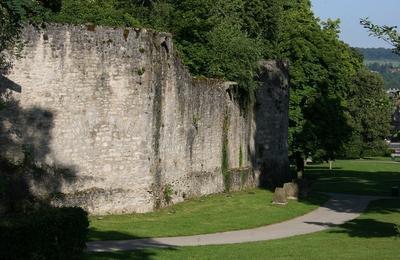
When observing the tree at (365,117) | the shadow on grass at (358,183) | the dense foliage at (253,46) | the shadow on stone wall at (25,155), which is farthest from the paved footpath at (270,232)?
the tree at (365,117)

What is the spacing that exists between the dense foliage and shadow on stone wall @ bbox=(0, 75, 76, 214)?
820cm

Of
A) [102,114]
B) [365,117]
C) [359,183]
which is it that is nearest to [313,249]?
[102,114]

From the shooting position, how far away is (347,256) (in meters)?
17.2

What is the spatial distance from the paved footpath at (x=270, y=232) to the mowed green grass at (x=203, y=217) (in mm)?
532

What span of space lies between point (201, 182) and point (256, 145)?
8.31 metres

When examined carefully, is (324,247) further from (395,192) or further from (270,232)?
(395,192)

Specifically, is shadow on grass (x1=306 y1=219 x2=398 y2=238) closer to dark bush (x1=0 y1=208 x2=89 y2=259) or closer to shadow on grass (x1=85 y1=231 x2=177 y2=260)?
shadow on grass (x1=85 y1=231 x2=177 y2=260)

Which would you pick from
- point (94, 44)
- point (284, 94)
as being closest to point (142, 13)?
point (284, 94)

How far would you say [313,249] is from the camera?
18.5 meters

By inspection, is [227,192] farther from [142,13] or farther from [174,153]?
[142,13]

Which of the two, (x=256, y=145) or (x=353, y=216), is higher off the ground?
(x=256, y=145)

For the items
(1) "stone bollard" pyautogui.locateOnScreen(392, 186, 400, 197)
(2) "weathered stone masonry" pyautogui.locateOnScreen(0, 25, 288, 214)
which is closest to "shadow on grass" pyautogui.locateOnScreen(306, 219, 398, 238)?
(2) "weathered stone masonry" pyautogui.locateOnScreen(0, 25, 288, 214)

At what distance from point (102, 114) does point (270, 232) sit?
6811mm

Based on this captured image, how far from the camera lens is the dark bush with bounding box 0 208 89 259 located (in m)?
12.9
